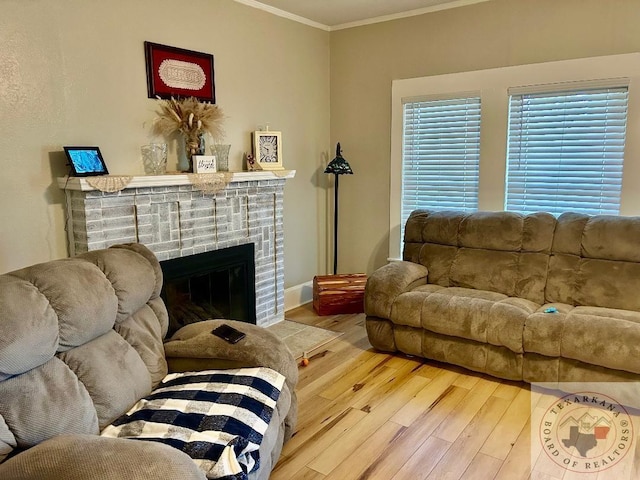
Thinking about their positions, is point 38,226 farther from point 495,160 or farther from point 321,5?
point 495,160

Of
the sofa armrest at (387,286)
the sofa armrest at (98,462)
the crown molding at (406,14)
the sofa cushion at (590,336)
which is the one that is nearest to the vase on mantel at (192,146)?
the sofa armrest at (387,286)

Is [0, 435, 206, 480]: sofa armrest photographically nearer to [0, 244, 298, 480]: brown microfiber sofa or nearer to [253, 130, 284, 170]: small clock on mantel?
[0, 244, 298, 480]: brown microfiber sofa

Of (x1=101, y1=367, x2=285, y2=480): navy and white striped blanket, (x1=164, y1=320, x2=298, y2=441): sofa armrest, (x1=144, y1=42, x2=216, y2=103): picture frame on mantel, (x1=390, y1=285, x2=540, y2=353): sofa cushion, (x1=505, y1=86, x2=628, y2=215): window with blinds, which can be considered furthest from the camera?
(x1=505, y1=86, x2=628, y2=215): window with blinds

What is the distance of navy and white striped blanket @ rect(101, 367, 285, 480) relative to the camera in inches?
64.7

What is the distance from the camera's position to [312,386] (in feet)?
10.2

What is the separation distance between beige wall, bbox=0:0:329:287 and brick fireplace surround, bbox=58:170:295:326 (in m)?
0.21

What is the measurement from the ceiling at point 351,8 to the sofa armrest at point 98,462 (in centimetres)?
343

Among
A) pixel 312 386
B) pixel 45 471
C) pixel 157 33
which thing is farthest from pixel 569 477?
pixel 157 33

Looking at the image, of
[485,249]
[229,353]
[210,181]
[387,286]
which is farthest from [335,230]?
[229,353]

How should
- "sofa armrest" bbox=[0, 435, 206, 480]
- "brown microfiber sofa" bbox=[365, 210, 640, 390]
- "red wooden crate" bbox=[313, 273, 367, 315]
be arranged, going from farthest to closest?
"red wooden crate" bbox=[313, 273, 367, 315] < "brown microfiber sofa" bbox=[365, 210, 640, 390] < "sofa armrest" bbox=[0, 435, 206, 480]

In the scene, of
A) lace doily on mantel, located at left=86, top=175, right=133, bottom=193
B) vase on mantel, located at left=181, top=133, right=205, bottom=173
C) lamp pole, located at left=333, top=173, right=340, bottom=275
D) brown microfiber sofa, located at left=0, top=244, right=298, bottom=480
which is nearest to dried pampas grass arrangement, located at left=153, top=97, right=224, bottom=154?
vase on mantel, located at left=181, top=133, right=205, bottom=173

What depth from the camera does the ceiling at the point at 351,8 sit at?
399 cm

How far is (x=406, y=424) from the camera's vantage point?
105 inches

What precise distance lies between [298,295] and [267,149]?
4.80 feet
